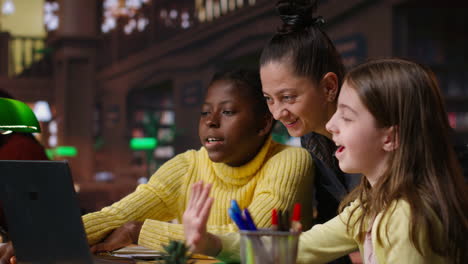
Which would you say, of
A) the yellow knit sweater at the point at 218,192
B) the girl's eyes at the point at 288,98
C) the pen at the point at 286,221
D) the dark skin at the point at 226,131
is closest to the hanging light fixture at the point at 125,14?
the yellow knit sweater at the point at 218,192

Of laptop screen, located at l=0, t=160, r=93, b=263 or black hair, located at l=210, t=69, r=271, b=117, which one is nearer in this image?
laptop screen, located at l=0, t=160, r=93, b=263

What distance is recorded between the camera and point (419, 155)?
3.64 ft

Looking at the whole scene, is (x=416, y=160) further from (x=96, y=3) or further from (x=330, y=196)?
(x=96, y=3)

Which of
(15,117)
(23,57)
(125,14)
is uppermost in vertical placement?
(125,14)

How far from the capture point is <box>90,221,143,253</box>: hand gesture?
162cm

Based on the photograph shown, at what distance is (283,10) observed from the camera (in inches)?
67.2

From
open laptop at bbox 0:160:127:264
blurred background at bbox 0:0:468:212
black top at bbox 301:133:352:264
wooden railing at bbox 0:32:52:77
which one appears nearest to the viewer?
open laptop at bbox 0:160:127:264

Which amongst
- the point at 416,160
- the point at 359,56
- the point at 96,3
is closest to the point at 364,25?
the point at 359,56

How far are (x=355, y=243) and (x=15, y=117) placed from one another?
95 centimetres

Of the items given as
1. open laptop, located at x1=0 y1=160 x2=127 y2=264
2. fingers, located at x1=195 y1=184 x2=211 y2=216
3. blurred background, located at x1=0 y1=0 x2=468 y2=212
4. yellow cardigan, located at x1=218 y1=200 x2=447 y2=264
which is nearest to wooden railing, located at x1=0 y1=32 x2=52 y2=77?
blurred background, located at x1=0 y1=0 x2=468 y2=212

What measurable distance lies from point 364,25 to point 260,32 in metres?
1.93

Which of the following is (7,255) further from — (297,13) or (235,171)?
(297,13)

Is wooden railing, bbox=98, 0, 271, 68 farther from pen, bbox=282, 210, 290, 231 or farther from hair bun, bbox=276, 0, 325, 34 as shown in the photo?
pen, bbox=282, 210, 290, 231

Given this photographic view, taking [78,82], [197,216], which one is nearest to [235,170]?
[197,216]
